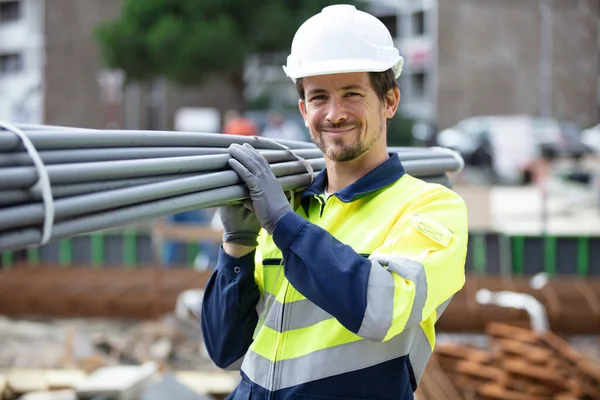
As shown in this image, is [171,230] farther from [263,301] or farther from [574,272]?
[263,301]

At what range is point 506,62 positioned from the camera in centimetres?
3800

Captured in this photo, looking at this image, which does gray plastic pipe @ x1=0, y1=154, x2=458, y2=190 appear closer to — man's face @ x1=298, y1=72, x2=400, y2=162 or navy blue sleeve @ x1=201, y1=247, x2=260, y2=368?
man's face @ x1=298, y1=72, x2=400, y2=162

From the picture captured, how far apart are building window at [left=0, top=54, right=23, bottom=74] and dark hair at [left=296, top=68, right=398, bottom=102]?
50.4 metres

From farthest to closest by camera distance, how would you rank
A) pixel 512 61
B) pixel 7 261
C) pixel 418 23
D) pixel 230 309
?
1. pixel 418 23
2. pixel 512 61
3. pixel 7 261
4. pixel 230 309

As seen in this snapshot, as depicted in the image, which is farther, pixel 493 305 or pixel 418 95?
pixel 418 95

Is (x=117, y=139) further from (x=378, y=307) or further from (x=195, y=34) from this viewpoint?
(x=195, y=34)

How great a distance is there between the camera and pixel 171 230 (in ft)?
29.4

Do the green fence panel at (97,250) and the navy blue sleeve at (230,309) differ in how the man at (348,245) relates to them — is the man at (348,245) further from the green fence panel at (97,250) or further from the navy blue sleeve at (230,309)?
the green fence panel at (97,250)

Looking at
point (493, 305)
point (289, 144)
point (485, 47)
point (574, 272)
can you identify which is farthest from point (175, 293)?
point (485, 47)

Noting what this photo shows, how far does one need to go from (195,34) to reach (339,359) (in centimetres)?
2535

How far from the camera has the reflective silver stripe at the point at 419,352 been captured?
7.51ft

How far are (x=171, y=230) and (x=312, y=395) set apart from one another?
22.6ft

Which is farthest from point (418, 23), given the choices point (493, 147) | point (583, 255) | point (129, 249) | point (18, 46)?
point (129, 249)

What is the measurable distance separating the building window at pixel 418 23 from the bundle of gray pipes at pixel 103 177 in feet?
150
